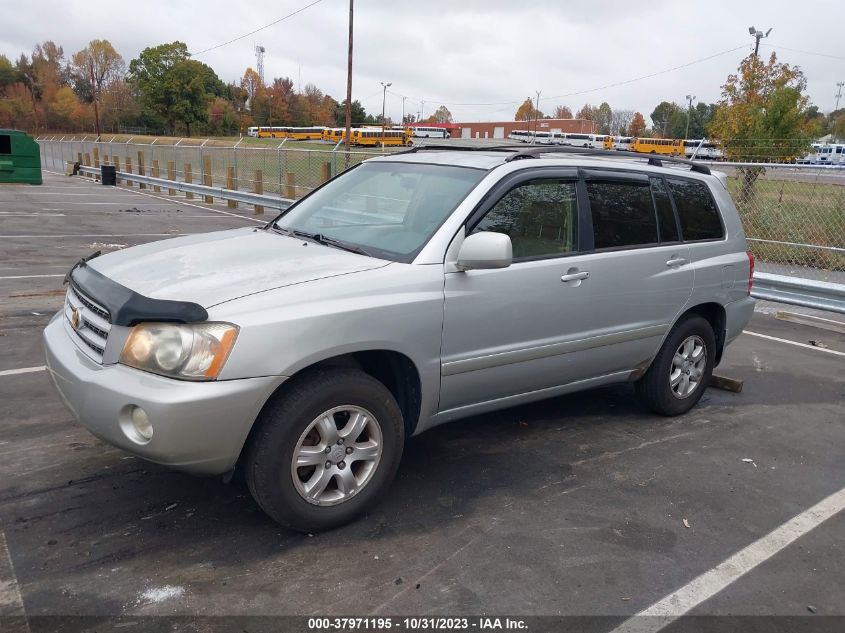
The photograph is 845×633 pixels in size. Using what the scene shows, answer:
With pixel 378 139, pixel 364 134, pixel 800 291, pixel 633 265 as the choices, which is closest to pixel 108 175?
pixel 800 291

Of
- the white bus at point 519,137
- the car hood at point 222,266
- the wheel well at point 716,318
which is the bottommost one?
the wheel well at point 716,318

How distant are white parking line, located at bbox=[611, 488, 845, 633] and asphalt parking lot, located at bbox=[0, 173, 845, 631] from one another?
1 cm

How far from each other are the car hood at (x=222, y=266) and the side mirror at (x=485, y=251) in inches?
16.8

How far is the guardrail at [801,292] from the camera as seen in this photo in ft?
25.6

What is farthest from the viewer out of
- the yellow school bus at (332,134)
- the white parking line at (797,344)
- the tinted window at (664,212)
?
the yellow school bus at (332,134)

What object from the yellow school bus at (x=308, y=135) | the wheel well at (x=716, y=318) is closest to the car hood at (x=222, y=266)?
the wheel well at (x=716, y=318)

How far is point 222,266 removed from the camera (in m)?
3.47

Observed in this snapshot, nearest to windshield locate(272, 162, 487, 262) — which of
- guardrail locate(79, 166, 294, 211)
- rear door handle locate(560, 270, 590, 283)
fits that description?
rear door handle locate(560, 270, 590, 283)

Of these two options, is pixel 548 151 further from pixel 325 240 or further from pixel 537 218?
pixel 325 240

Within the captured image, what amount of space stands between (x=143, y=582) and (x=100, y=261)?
176cm

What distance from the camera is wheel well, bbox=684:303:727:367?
17.1 feet

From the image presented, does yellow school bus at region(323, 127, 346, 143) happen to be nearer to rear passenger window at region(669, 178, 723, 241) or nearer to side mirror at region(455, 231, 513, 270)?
rear passenger window at region(669, 178, 723, 241)

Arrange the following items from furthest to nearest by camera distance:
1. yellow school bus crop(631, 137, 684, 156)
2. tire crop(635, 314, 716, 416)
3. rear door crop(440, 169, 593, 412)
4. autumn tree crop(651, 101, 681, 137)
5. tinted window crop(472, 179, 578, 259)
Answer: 1. autumn tree crop(651, 101, 681, 137)
2. yellow school bus crop(631, 137, 684, 156)
3. tire crop(635, 314, 716, 416)
4. tinted window crop(472, 179, 578, 259)
5. rear door crop(440, 169, 593, 412)

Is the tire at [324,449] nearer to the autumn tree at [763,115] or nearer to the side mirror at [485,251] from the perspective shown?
the side mirror at [485,251]
